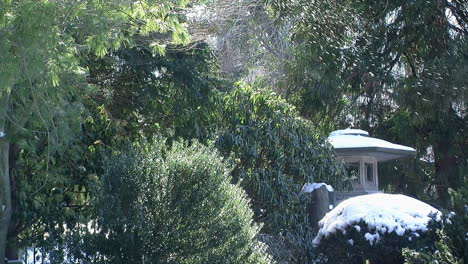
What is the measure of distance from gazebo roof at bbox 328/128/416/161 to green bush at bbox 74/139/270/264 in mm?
5680

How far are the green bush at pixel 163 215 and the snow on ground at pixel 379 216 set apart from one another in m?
1.40

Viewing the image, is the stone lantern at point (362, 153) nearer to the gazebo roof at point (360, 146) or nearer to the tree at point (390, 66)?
the gazebo roof at point (360, 146)

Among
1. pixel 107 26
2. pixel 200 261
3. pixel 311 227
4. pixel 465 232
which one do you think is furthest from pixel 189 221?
pixel 311 227

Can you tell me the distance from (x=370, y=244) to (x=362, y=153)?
16.9ft

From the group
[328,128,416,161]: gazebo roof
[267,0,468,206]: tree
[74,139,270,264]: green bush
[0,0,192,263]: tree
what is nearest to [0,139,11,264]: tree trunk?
[0,0,192,263]: tree

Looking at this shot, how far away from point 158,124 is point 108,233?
421 centimetres

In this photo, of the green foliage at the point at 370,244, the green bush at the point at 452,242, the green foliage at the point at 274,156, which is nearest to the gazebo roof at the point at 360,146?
the green foliage at the point at 274,156

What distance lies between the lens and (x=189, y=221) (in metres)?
8.77

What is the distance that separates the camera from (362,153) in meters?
14.3

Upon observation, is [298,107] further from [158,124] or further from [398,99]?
[158,124]

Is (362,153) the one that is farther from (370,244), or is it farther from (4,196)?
(4,196)

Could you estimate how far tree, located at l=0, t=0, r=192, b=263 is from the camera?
738cm

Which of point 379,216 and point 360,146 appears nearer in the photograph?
point 379,216

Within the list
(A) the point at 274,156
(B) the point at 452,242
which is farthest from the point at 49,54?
(A) the point at 274,156
